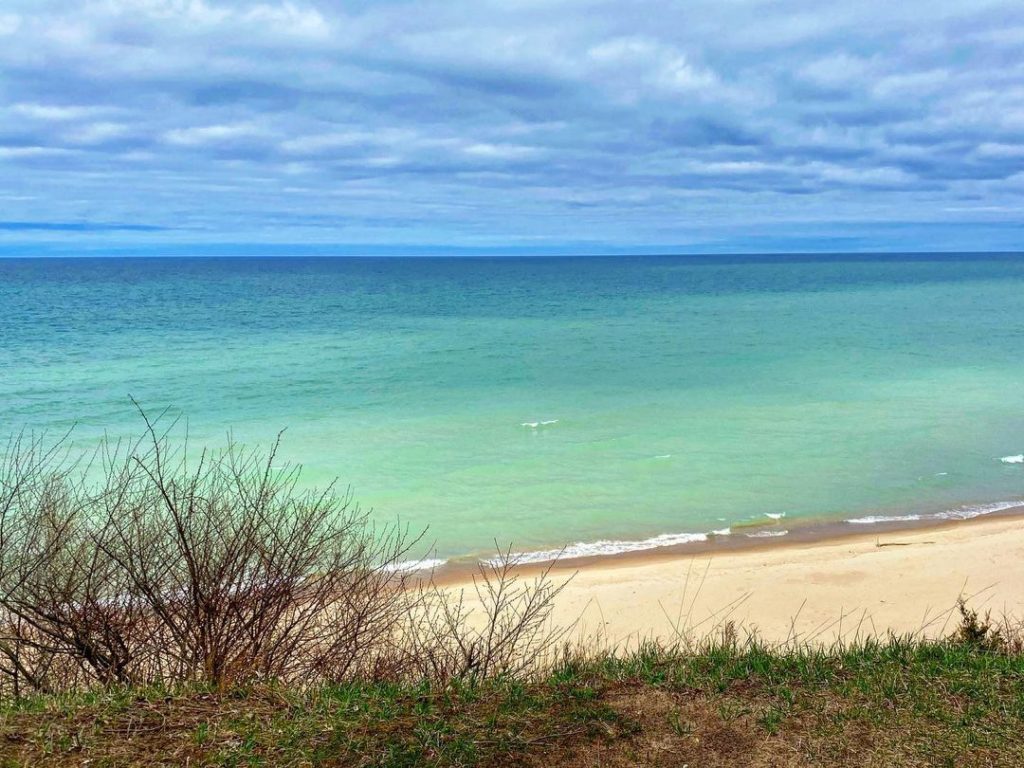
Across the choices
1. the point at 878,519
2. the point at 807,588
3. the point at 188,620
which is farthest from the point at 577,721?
the point at 878,519

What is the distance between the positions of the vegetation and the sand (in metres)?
3.69

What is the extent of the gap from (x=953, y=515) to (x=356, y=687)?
14928 millimetres

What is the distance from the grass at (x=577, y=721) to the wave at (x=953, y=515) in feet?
36.0

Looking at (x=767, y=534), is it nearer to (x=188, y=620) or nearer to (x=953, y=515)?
(x=953, y=515)

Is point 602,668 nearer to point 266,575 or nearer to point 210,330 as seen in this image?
point 266,575

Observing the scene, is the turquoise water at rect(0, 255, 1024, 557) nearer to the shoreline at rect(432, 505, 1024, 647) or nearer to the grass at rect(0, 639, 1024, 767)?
the shoreline at rect(432, 505, 1024, 647)

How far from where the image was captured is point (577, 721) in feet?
16.7

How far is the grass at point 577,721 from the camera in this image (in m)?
4.64

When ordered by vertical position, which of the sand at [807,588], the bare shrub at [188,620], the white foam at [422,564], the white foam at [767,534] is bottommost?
the sand at [807,588]

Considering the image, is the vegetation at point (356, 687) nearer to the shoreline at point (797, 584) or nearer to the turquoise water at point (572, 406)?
the shoreline at point (797, 584)

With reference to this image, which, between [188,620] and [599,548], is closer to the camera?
[188,620]

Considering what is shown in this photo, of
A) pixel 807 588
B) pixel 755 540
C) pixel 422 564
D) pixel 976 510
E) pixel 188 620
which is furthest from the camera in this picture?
pixel 976 510

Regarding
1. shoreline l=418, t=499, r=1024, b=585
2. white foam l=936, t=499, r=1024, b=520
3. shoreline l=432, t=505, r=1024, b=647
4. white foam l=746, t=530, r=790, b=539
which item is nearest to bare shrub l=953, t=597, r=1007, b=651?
shoreline l=432, t=505, r=1024, b=647

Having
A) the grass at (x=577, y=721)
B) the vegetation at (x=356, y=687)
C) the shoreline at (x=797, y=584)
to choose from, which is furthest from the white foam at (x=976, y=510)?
the grass at (x=577, y=721)
